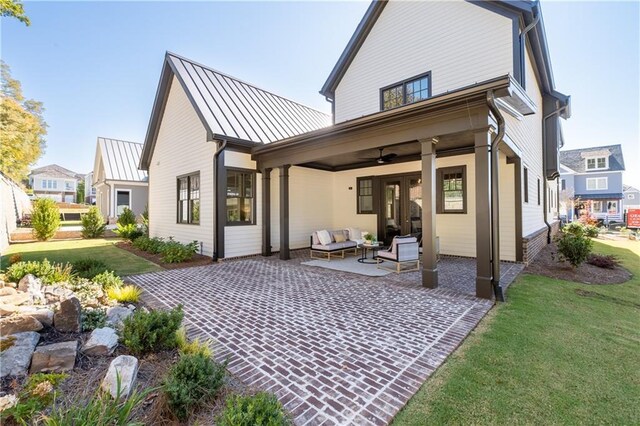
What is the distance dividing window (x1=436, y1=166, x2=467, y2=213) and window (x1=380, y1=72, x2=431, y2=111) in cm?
260

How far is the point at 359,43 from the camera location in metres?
11.1

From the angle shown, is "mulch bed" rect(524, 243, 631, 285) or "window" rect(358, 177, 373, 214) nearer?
"mulch bed" rect(524, 243, 631, 285)

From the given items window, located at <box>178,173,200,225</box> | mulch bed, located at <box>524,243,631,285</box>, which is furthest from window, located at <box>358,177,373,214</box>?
window, located at <box>178,173,200,225</box>

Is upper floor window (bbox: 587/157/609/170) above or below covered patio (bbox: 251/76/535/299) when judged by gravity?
above

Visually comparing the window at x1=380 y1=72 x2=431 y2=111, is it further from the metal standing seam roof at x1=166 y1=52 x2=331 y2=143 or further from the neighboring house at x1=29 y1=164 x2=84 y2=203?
the neighboring house at x1=29 y1=164 x2=84 y2=203

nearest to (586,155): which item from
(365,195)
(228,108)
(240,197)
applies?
(365,195)

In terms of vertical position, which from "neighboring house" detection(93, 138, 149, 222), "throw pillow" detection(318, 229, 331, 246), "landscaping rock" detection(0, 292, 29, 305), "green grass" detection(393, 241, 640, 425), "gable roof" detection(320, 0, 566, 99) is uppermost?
"gable roof" detection(320, 0, 566, 99)

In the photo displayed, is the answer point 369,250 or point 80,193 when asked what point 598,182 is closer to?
point 369,250

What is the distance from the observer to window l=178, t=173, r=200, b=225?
10445mm

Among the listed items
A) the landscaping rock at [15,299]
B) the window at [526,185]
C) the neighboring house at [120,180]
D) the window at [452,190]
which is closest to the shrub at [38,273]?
the landscaping rock at [15,299]

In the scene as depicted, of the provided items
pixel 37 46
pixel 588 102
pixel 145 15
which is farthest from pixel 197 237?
pixel 588 102

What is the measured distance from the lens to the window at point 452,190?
922 cm

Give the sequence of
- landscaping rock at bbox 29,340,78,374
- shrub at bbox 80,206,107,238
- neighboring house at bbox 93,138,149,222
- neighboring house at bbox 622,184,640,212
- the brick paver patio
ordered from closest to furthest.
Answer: the brick paver patio
landscaping rock at bbox 29,340,78,374
shrub at bbox 80,206,107,238
neighboring house at bbox 93,138,149,222
neighboring house at bbox 622,184,640,212

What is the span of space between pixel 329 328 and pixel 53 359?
301 cm
